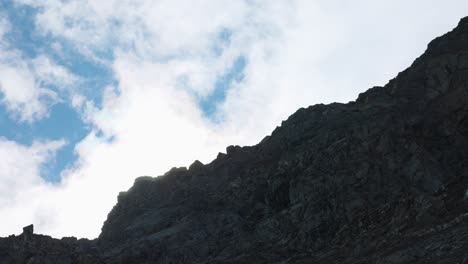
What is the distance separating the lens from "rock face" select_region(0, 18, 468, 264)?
47.9 m

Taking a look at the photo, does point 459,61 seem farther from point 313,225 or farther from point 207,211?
point 207,211

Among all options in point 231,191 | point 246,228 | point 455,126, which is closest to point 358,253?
point 246,228

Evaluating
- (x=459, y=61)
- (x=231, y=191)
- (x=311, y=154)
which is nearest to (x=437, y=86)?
(x=459, y=61)

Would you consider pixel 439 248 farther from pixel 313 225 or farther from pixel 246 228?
pixel 246 228

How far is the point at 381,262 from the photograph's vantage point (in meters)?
38.6

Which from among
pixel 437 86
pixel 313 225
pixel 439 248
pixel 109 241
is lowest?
pixel 439 248

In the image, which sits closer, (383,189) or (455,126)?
(383,189)

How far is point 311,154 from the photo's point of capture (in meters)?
64.8

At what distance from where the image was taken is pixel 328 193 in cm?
5738

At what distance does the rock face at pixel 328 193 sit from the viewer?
4788 cm

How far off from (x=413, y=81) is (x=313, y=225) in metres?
26.7

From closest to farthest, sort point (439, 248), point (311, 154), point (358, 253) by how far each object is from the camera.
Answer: point (439, 248), point (358, 253), point (311, 154)

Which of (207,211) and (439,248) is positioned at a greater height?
(207,211)

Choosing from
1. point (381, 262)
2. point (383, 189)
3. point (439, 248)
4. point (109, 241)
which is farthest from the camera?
point (109, 241)
